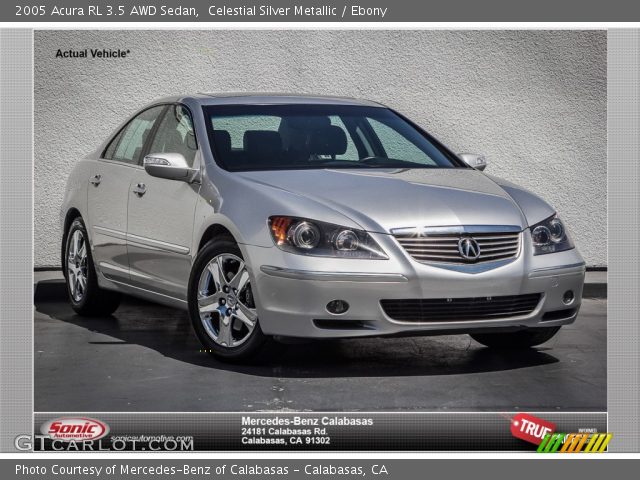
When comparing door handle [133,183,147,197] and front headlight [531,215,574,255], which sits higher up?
door handle [133,183,147,197]

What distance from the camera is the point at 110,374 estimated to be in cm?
756

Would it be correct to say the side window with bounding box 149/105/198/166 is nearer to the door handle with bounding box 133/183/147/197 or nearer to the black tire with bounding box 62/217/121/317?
the door handle with bounding box 133/183/147/197

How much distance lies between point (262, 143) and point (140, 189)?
39.0 inches

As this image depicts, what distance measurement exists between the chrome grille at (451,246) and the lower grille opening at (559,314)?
0.45 metres

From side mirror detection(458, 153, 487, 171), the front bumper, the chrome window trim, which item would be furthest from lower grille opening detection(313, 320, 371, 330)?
side mirror detection(458, 153, 487, 171)

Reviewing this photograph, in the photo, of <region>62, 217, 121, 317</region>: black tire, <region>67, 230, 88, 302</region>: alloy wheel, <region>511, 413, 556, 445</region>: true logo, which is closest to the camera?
<region>511, 413, 556, 445</region>: true logo

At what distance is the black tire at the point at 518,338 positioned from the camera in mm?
7988

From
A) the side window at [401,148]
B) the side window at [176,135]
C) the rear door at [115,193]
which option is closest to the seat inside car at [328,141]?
the side window at [401,148]

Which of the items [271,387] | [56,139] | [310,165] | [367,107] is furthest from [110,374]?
[56,139]

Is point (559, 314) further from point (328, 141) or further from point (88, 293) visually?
point (88, 293)

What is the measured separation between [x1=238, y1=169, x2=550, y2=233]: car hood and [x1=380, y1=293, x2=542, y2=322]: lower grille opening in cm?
41

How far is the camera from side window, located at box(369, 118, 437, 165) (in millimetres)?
8484

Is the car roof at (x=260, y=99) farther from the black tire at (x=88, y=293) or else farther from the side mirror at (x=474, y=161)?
the black tire at (x=88, y=293)

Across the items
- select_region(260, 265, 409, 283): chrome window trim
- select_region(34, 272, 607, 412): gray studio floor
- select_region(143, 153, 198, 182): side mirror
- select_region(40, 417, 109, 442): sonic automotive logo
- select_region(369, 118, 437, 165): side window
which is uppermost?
select_region(369, 118, 437, 165): side window
